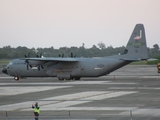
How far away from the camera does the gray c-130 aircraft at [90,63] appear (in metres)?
55.6

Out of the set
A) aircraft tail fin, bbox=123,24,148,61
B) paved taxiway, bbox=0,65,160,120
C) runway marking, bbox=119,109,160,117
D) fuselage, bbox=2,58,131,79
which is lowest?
runway marking, bbox=119,109,160,117

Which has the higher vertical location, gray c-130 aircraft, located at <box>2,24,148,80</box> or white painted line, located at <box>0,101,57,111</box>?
gray c-130 aircraft, located at <box>2,24,148,80</box>

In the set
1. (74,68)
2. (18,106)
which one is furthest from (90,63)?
(18,106)

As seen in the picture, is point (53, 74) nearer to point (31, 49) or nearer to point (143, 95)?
point (143, 95)

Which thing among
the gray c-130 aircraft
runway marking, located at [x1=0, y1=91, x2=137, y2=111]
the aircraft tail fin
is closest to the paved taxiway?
runway marking, located at [x1=0, y1=91, x2=137, y2=111]

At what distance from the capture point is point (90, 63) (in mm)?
56344

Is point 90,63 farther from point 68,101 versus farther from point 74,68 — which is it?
point 68,101

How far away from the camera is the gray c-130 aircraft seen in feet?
182

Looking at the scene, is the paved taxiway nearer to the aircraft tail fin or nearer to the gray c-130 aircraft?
the gray c-130 aircraft

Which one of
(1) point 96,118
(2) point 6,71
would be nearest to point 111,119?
(1) point 96,118

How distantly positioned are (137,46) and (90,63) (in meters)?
6.67

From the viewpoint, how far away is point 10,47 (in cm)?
10850

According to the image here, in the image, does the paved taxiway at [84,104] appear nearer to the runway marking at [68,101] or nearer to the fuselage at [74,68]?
the runway marking at [68,101]

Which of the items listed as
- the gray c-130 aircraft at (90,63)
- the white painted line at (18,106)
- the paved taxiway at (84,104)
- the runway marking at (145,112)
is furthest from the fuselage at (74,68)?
the runway marking at (145,112)
